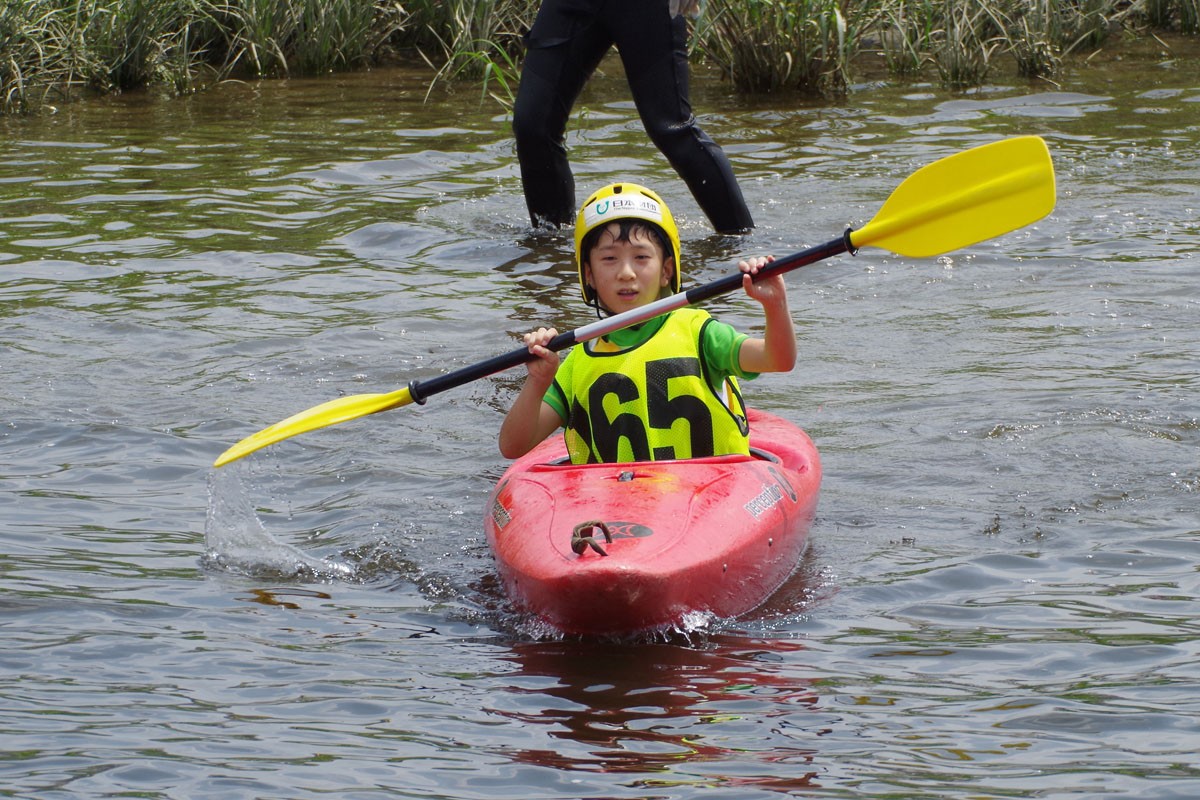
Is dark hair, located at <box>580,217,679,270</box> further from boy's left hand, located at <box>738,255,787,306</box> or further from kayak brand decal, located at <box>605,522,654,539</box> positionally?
kayak brand decal, located at <box>605,522,654,539</box>

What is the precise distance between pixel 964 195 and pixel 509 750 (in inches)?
84.2

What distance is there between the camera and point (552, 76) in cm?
646

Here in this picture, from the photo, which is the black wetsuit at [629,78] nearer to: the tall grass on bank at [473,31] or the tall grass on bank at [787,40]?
the tall grass on bank at [787,40]

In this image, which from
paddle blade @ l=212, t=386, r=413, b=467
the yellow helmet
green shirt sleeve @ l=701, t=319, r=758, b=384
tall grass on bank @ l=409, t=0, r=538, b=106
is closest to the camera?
green shirt sleeve @ l=701, t=319, r=758, b=384

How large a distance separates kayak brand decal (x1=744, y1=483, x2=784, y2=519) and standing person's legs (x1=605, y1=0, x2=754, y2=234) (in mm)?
2942

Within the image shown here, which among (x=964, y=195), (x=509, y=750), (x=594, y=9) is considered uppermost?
(x=594, y=9)

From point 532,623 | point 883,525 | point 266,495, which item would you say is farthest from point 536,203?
point 532,623

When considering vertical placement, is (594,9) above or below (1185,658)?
above

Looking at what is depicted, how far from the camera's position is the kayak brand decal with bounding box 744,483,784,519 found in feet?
11.8

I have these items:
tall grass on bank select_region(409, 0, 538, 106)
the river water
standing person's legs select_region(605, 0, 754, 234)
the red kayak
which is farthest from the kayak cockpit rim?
tall grass on bank select_region(409, 0, 538, 106)

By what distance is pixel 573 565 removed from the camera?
3.21m

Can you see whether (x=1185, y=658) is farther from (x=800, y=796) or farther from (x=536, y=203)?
(x=536, y=203)

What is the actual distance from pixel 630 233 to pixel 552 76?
269 cm

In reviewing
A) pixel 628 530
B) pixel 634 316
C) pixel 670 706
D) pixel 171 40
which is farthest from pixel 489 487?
pixel 171 40
